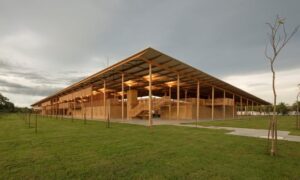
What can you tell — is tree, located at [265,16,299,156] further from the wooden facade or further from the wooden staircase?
the wooden staircase

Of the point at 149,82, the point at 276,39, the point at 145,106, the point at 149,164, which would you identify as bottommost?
the point at 149,164

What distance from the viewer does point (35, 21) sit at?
1585cm

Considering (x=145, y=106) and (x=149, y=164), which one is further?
(x=145, y=106)

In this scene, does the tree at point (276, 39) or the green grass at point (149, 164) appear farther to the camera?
the tree at point (276, 39)

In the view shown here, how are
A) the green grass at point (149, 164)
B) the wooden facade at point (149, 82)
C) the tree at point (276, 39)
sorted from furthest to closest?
the wooden facade at point (149, 82)
the tree at point (276, 39)
the green grass at point (149, 164)

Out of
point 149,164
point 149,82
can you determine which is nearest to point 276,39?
point 149,164

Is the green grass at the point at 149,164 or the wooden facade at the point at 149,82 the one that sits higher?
the wooden facade at the point at 149,82

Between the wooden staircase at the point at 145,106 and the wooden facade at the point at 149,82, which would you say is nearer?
the wooden facade at the point at 149,82

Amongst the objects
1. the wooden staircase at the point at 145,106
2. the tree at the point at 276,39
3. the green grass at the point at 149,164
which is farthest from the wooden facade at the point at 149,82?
the tree at the point at 276,39

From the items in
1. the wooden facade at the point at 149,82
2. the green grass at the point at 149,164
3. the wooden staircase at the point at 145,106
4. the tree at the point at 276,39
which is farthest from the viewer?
the wooden staircase at the point at 145,106

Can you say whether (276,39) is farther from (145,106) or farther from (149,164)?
(145,106)

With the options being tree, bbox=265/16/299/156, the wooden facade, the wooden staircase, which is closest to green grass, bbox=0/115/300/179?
tree, bbox=265/16/299/156

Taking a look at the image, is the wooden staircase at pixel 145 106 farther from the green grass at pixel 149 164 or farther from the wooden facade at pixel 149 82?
the green grass at pixel 149 164

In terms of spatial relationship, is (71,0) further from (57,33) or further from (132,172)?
(132,172)
